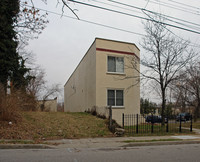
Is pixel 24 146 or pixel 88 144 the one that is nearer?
pixel 24 146

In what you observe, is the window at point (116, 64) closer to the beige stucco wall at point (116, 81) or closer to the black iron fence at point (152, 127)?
the beige stucco wall at point (116, 81)

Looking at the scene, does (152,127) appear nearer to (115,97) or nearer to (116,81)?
(115,97)

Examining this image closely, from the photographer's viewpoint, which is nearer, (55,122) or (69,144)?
(69,144)

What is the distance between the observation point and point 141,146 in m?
8.86

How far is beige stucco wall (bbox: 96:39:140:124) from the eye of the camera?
647 inches

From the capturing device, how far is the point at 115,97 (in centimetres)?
1691

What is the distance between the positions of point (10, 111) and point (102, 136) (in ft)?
16.7

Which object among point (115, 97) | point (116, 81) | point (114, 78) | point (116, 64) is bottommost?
point (115, 97)

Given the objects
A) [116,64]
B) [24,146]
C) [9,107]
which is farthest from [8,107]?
[116,64]

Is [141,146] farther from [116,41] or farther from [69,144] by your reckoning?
[116,41]

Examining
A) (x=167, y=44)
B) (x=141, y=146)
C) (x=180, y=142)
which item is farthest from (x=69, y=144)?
(x=167, y=44)

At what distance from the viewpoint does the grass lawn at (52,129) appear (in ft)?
30.4

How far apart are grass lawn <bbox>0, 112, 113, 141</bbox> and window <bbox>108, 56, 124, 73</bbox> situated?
19.4 feet

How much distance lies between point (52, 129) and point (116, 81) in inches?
319
